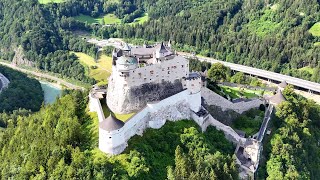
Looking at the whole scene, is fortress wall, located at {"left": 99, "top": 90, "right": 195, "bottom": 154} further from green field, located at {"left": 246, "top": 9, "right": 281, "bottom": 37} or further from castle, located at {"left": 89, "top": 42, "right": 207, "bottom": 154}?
green field, located at {"left": 246, "top": 9, "right": 281, "bottom": 37}

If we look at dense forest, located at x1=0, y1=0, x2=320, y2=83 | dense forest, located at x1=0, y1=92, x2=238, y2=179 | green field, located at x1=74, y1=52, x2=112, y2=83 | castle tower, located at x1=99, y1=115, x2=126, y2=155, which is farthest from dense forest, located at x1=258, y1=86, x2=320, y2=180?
green field, located at x1=74, y1=52, x2=112, y2=83

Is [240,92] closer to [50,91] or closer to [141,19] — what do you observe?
[50,91]

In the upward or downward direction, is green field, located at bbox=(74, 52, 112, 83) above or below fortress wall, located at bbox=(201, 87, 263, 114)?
below

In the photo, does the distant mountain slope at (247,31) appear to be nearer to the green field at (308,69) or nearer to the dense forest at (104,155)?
the green field at (308,69)

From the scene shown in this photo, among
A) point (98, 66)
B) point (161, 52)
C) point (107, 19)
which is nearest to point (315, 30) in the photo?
→ point (98, 66)

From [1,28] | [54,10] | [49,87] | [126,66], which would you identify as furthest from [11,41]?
[126,66]

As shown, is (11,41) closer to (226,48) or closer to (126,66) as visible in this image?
(226,48)
